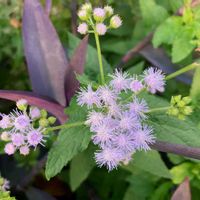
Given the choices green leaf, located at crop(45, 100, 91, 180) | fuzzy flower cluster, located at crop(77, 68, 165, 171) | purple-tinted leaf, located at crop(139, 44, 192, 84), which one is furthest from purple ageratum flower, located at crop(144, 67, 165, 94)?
purple-tinted leaf, located at crop(139, 44, 192, 84)

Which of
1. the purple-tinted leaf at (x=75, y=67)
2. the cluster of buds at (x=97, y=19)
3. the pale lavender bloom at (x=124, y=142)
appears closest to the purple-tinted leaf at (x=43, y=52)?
the purple-tinted leaf at (x=75, y=67)

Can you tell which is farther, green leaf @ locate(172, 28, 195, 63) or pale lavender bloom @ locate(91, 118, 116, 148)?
green leaf @ locate(172, 28, 195, 63)

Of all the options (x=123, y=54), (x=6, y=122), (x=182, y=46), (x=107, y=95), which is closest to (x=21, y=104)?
(x=6, y=122)

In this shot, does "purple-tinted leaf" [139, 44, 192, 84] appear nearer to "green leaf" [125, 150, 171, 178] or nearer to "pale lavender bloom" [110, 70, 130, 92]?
"green leaf" [125, 150, 171, 178]

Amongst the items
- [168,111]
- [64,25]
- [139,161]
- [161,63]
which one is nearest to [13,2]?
[64,25]

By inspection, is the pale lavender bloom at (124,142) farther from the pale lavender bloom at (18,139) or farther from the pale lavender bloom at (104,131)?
the pale lavender bloom at (18,139)

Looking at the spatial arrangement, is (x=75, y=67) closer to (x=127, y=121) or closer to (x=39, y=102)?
(x=39, y=102)

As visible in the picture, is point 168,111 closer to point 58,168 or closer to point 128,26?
point 58,168

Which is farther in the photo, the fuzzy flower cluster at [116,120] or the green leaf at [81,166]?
the green leaf at [81,166]

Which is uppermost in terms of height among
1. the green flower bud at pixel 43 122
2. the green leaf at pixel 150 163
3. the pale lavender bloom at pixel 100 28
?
the pale lavender bloom at pixel 100 28
